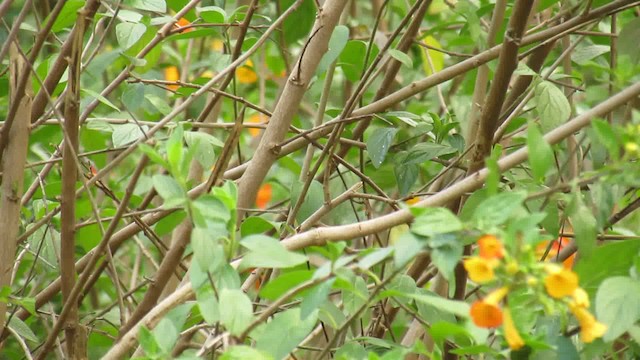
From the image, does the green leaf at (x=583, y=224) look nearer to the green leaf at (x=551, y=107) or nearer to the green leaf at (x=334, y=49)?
the green leaf at (x=551, y=107)

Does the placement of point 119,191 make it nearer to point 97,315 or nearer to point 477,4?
point 97,315

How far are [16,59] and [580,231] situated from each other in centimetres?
80

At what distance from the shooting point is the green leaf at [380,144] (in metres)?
1.37

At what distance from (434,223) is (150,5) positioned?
681mm

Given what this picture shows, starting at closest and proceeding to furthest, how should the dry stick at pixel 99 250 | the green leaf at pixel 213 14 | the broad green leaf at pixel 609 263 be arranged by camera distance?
the broad green leaf at pixel 609 263 → the dry stick at pixel 99 250 → the green leaf at pixel 213 14

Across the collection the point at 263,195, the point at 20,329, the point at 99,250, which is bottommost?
the point at 263,195

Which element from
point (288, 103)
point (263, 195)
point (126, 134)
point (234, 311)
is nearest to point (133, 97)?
point (126, 134)

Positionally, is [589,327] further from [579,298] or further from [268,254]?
[268,254]

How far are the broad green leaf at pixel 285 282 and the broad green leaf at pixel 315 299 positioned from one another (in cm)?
3

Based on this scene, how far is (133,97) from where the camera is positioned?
144cm

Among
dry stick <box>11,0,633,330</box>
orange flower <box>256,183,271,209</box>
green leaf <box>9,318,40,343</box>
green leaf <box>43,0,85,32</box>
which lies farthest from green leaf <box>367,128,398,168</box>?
orange flower <box>256,183,271,209</box>

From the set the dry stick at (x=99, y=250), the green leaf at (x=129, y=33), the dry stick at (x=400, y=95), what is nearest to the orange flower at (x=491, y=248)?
the dry stick at (x=99, y=250)

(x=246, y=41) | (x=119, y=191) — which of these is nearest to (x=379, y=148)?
(x=246, y=41)

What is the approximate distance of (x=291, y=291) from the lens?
0.81 meters
